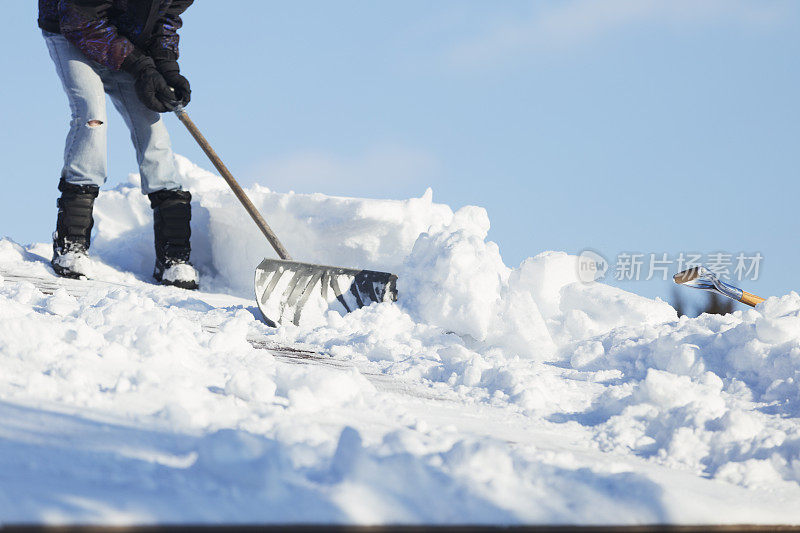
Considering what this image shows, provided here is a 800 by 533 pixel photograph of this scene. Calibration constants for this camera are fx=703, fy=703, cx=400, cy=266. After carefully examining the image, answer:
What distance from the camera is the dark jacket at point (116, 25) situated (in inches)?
176

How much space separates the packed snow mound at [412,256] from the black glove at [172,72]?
947mm

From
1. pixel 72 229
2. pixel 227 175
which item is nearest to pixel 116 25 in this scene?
pixel 227 175

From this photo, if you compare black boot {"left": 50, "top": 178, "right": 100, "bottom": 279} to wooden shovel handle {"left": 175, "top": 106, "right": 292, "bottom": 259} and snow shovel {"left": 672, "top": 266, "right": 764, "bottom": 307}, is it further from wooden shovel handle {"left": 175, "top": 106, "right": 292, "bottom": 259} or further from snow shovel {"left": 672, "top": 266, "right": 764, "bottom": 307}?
snow shovel {"left": 672, "top": 266, "right": 764, "bottom": 307}

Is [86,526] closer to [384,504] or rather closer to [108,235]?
[384,504]

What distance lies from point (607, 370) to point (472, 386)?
0.83 metres

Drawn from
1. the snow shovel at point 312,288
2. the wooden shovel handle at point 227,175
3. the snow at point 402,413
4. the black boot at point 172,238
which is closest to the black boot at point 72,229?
the black boot at point 172,238

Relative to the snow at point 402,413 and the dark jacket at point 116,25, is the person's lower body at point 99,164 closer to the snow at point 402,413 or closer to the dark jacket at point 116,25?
the dark jacket at point 116,25

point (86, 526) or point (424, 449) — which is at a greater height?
point (424, 449)

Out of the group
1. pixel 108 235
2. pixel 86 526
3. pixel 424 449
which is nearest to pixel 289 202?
pixel 108 235

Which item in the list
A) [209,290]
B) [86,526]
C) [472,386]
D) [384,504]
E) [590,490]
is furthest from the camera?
[209,290]

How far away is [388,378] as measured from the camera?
2.54 m

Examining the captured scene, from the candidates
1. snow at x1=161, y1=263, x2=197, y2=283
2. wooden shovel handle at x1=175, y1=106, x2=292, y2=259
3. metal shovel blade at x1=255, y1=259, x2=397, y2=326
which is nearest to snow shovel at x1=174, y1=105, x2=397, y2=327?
metal shovel blade at x1=255, y1=259, x2=397, y2=326

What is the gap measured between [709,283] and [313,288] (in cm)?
225

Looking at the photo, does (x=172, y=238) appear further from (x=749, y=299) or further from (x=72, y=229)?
(x=749, y=299)
